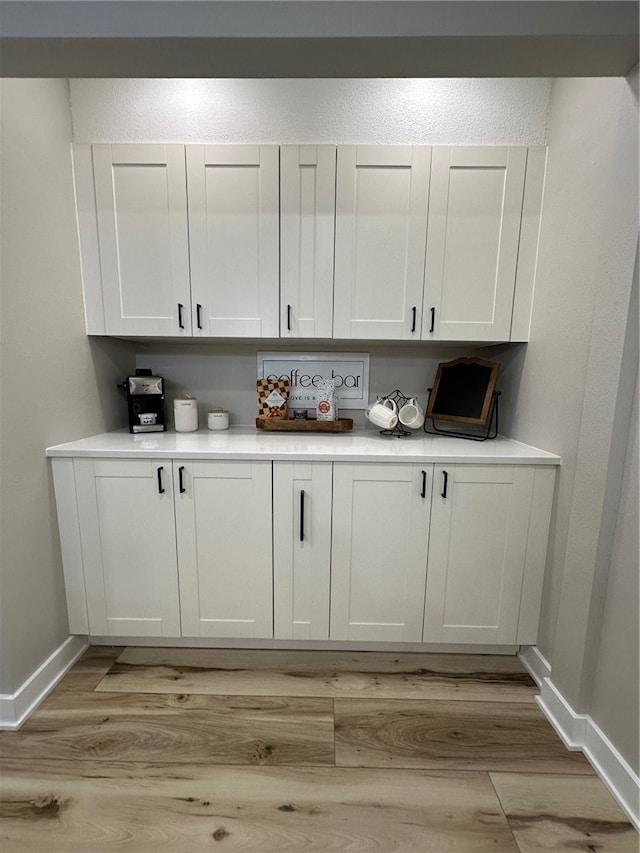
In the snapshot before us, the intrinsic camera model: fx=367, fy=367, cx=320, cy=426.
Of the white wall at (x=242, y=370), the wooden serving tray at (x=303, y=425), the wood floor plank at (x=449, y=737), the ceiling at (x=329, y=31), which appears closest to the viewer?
the ceiling at (x=329, y=31)

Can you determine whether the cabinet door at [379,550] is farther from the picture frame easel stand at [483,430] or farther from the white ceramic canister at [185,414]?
the white ceramic canister at [185,414]

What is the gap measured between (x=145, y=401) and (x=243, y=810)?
1694 millimetres

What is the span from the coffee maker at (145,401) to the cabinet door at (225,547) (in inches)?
21.4

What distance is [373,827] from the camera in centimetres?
107

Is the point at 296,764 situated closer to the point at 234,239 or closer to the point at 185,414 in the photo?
the point at 185,414

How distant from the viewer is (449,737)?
52.4 inches

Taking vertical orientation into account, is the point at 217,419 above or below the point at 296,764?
above

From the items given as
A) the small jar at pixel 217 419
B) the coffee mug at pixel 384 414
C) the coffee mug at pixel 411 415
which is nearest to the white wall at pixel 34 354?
the small jar at pixel 217 419

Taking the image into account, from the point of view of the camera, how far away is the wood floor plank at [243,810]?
1027 millimetres

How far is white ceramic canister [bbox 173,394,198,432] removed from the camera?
1967 mm

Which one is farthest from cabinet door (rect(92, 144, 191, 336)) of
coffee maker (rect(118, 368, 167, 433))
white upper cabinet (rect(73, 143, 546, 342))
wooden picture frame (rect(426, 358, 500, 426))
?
wooden picture frame (rect(426, 358, 500, 426))

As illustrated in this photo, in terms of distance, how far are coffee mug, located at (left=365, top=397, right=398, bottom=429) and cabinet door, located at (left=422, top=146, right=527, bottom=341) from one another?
1.26 feet

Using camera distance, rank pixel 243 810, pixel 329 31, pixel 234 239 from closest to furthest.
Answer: pixel 329 31 → pixel 243 810 → pixel 234 239

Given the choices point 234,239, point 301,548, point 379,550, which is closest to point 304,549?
point 301,548
